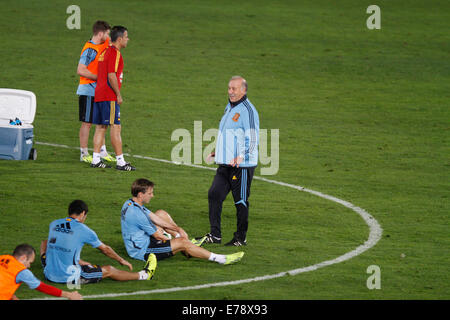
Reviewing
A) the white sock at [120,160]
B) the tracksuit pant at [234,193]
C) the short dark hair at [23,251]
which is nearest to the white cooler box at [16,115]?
the white sock at [120,160]

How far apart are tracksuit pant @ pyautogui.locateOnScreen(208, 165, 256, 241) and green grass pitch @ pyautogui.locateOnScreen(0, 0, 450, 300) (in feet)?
1.02

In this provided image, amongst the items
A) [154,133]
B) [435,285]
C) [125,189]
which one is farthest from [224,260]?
[154,133]

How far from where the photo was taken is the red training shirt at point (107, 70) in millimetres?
16078

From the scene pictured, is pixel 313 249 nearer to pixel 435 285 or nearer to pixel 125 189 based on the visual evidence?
pixel 435 285

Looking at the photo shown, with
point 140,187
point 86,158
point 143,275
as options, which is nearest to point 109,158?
point 86,158

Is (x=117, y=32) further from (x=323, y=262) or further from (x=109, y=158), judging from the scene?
(x=323, y=262)

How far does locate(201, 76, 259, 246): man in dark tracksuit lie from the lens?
12.2 m

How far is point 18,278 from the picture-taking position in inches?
357

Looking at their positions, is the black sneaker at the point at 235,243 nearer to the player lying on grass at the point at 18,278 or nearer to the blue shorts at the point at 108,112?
the player lying on grass at the point at 18,278

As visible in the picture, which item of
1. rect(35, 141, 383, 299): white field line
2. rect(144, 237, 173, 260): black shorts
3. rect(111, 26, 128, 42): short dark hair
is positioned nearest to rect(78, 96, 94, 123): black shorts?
rect(111, 26, 128, 42): short dark hair

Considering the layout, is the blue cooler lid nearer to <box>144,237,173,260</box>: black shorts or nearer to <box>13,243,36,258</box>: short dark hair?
<box>144,237,173,260</box>: black shorts

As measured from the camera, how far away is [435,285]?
35.6 ft

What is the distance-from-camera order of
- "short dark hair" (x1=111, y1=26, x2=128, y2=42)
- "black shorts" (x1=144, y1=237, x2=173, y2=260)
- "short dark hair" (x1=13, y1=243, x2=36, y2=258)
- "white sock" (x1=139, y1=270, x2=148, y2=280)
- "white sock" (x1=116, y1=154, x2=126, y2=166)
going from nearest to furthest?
"short dark hair" (x1=13, y1=243, x2=36, y2=258)
"white sock" (x1=139, y1=270, x2=148, y2=280)
"black shorts" (x1=144, y1=237, x2=173, y2=260)
"short dark hair" (x1=111, y1=26, x2=128, y2=42)
"white sock" (x1=116, y1=154, x2=126, y2=166)

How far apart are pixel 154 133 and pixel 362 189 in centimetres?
648
